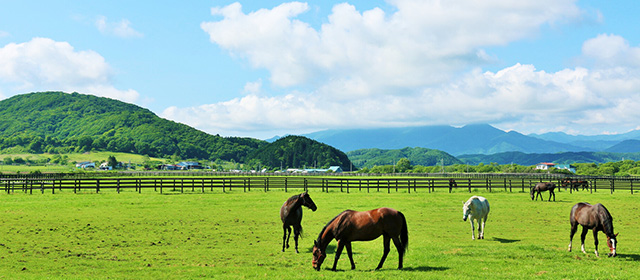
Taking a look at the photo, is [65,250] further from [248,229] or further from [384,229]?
[384,229]

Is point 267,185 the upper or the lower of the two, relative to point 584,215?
lower

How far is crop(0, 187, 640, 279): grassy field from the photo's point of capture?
1006 cm

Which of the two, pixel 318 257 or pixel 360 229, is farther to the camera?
pixel 318 257

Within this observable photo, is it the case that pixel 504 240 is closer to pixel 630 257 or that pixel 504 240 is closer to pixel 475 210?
pixel 475 210

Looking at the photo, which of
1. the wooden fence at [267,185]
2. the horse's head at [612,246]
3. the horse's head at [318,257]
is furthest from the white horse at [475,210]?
the wooden fence at [267,185]

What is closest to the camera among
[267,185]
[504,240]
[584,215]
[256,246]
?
[584,215]

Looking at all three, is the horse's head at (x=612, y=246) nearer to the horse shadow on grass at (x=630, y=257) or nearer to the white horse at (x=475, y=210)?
the horse shadow on grass at (x=630, y=257)

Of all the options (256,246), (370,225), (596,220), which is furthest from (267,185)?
(370,225)

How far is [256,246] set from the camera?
543 inches

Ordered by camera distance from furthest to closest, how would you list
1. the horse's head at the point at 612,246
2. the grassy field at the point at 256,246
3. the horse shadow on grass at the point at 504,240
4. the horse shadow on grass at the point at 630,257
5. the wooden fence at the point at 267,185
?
the wooden fence at the point at 267,185 → the horse shadow on grass at the point at 504,240 → the horse's head at the point at 612,246 → the horse shadow on grass at the point at 630,257 → the grassy field at the point at 256,246

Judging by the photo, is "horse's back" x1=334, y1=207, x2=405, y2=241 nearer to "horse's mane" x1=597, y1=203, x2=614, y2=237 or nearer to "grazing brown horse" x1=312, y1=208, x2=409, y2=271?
"grazing brown horse" x1=312, y1=208, x2=409, y2=271

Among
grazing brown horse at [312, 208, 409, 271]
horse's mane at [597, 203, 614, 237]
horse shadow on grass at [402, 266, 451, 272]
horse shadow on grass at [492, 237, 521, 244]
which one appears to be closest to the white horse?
horse shadow on grass at [492, 237, 521, 244]

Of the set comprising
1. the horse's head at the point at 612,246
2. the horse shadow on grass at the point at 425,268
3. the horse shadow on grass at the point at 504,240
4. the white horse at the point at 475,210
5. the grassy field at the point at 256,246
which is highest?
the white horse at the point at 475,210

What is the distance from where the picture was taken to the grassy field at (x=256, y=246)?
10062 mm
